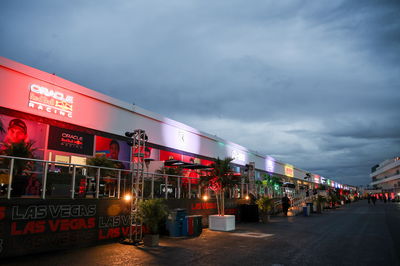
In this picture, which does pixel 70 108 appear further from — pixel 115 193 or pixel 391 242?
pixel 391 242

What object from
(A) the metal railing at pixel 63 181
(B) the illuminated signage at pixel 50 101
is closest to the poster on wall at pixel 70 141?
(B) the illuminated signage at pixel 50 101

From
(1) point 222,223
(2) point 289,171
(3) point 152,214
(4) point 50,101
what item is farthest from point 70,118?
(2) point 289,171

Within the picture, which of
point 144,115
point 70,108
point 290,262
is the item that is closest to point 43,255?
point 290,262

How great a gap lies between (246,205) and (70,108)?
13.5 metres

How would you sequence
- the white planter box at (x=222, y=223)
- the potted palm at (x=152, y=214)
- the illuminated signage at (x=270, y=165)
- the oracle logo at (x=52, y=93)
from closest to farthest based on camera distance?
the potted palm at (x=152, y=214) → the white planter box at (x=222, y=223) → the oracle logo at (x=52, y=93) → the illuminated signage at (x=270, y=165)

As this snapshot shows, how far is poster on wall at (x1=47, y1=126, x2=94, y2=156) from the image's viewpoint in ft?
59.1

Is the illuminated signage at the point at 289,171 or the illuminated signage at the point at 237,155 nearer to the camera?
the illuminated signage at the point at 237,155

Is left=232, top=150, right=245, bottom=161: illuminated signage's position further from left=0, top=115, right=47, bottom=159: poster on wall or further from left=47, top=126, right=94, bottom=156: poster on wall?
left=0, top=115, right=47, bottom=159: poster on wall

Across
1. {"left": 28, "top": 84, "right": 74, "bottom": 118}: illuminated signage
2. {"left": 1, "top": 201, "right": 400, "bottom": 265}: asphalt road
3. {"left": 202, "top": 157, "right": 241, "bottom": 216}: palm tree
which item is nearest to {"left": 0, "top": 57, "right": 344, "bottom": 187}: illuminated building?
{"left": 28, "top": 84, "right": 74, "bottom": 118}: illuminated signage

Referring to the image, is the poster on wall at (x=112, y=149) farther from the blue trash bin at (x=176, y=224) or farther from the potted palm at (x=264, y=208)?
the potted palm at (x=264, y=208)

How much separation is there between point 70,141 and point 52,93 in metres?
3.11

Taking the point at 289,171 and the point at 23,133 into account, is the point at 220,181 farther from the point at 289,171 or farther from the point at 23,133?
the point at 289,171

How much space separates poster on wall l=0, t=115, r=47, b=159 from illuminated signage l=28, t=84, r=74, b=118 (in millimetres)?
1014

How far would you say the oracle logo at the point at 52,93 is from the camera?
1700 cm
